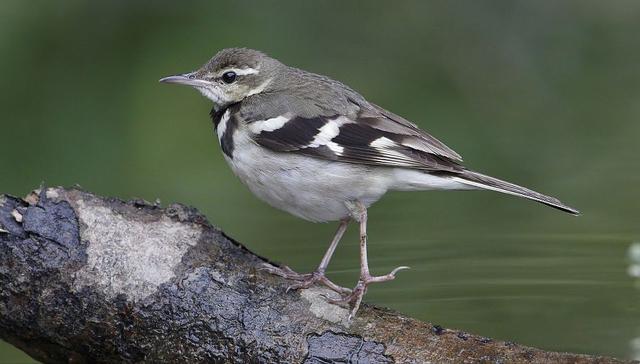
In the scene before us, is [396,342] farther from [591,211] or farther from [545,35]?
Result: [545,35]

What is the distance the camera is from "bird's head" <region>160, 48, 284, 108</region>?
6102 millimetres

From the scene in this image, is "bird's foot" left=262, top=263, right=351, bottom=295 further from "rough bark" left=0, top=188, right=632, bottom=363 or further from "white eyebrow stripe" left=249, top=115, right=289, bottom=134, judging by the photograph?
"white eyebrow stripe" left=249, top=115, right=289, bottom=134

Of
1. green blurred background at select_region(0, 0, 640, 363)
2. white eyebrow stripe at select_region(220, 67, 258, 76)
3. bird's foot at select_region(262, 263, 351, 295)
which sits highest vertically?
green blurred background at select_region(0, 0, 640, 363)

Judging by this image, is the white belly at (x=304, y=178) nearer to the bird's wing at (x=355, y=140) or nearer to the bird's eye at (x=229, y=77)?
the bird's wing at (x=355, y=140)

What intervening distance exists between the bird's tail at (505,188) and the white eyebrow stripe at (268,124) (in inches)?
37.3

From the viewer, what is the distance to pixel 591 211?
27.4 ft

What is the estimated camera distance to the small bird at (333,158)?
5.48 meters

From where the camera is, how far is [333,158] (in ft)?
18.0

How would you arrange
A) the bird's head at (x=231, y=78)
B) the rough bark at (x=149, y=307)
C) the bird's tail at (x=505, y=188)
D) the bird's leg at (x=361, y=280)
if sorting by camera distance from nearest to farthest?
the rough bark at (x=149, y=307)
the bird's leg at (x=361, y=280)
the bird's tail at (x=505, y=188)
the bird's head at (x=231, y=78)

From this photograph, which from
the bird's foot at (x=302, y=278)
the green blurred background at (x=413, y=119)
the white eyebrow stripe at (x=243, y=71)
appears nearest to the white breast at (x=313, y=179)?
the bird's foot at (x=302, y=278)

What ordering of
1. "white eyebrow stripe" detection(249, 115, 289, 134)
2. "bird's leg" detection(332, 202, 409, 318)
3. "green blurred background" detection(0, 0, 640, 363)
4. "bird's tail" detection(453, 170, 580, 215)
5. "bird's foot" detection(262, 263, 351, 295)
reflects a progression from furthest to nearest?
"green blurred background" detection(0, 0, 640, 363) < "white eyebrow stripe" detection(249, 115, 289, 134) < "bird's tail" detection(453, 170, 580, 215) < "bird's foot" detection(262, 263, 351, 295) < "bird's leg" detection(332, 202, 409, 318)

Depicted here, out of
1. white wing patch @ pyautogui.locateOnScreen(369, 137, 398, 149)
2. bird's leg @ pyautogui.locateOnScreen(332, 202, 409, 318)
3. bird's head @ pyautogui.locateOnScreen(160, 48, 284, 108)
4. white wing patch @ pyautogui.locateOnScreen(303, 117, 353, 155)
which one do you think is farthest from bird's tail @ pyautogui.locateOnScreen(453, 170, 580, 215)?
bird's head @ pyautogui.locateOnScreen(160, 48, 284, 108)

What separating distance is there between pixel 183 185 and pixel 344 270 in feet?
9.80

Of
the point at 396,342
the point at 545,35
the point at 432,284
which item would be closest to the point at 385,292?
the point at 432,284
